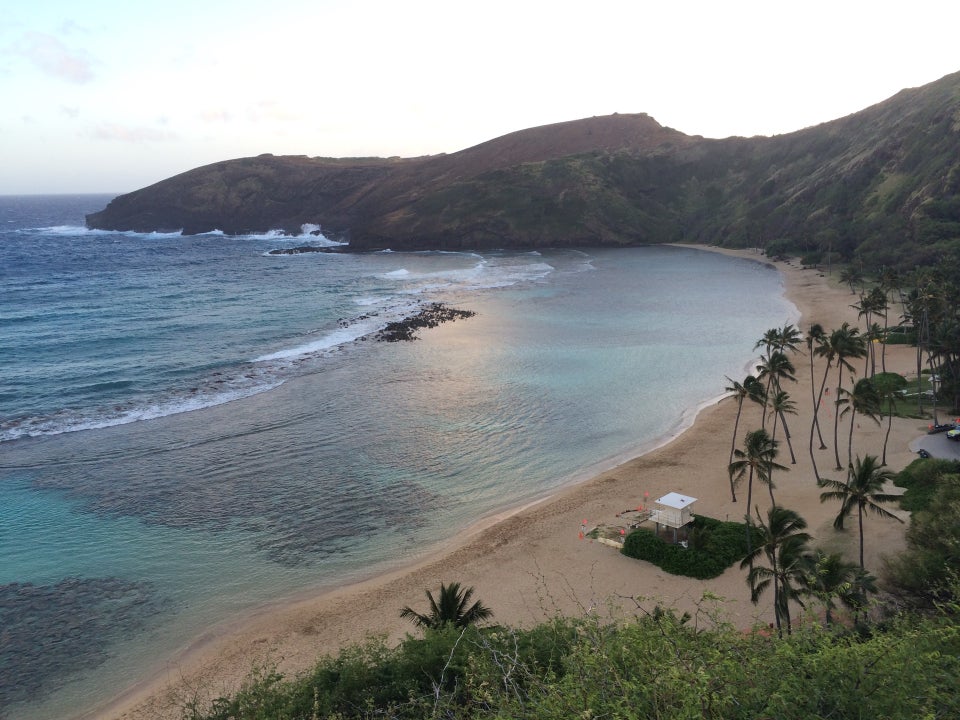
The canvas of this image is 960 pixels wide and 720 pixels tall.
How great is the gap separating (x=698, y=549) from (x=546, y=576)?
22.3 feet

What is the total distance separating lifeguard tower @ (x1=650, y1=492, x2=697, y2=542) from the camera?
90.7 feet

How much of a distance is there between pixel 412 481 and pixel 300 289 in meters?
73.0

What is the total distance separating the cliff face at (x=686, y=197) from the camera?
106 metres

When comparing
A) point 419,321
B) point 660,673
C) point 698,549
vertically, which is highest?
point 419,321

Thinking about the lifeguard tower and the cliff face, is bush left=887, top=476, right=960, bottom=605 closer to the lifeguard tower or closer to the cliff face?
the lifeguard tower

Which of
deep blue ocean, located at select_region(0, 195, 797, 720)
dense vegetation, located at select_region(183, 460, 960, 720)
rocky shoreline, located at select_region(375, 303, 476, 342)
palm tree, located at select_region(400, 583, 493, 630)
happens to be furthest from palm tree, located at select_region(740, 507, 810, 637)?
rocky shoreline, located at select_region(375, 303, 476, 342)

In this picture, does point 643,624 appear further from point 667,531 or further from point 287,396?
point 287,396

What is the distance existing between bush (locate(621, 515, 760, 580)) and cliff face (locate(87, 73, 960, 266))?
8092 cm

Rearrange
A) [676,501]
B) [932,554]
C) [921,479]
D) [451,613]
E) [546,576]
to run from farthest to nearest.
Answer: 1. [921,479]
2. [676,501]
3. [546,576]
4. [932,554]
5. [451,613]

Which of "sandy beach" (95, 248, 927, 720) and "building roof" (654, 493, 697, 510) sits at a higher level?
"building roof" (654, 493, 697, 510)

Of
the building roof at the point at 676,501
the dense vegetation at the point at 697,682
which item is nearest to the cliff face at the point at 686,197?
the building roof at the point at 676,501

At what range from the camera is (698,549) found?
27.0 m

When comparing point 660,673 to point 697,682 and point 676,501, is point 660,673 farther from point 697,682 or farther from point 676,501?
point 676,501

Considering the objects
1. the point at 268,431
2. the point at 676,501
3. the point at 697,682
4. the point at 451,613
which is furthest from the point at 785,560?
the point at 268,431
